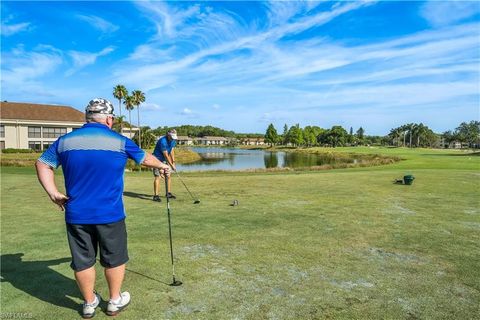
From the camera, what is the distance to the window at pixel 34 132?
217 feet

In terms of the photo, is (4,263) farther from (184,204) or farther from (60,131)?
(60,131)

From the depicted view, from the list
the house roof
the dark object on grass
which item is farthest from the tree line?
the dark object on grass

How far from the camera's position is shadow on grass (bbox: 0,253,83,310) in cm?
469

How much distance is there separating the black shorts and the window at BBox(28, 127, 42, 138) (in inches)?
2883

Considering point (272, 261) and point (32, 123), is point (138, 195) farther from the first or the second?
point (32, 123)

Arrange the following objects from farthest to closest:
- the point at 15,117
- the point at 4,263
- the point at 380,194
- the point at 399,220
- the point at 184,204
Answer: the point at 15,117
the point at 380,194
the point at 184,204
the point at 399,220
the point at 4,263

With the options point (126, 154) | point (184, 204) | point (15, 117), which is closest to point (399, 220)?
point (184, 204)

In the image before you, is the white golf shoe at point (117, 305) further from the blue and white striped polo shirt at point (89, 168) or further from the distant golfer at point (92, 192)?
the blue and white striped polo shirt at point (89, 168)

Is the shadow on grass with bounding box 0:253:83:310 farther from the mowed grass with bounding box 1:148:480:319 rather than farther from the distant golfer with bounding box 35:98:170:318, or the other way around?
the distant golfer with bounding box 35:98:170:318

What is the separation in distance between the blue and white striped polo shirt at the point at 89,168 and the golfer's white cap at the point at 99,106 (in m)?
0.20

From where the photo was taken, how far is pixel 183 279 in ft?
17.5

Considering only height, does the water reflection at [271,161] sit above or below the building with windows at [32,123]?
below

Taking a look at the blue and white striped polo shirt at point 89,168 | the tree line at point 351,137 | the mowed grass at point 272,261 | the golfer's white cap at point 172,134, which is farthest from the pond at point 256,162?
the tree line at point 351,137

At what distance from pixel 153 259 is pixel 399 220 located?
6.70 metres
